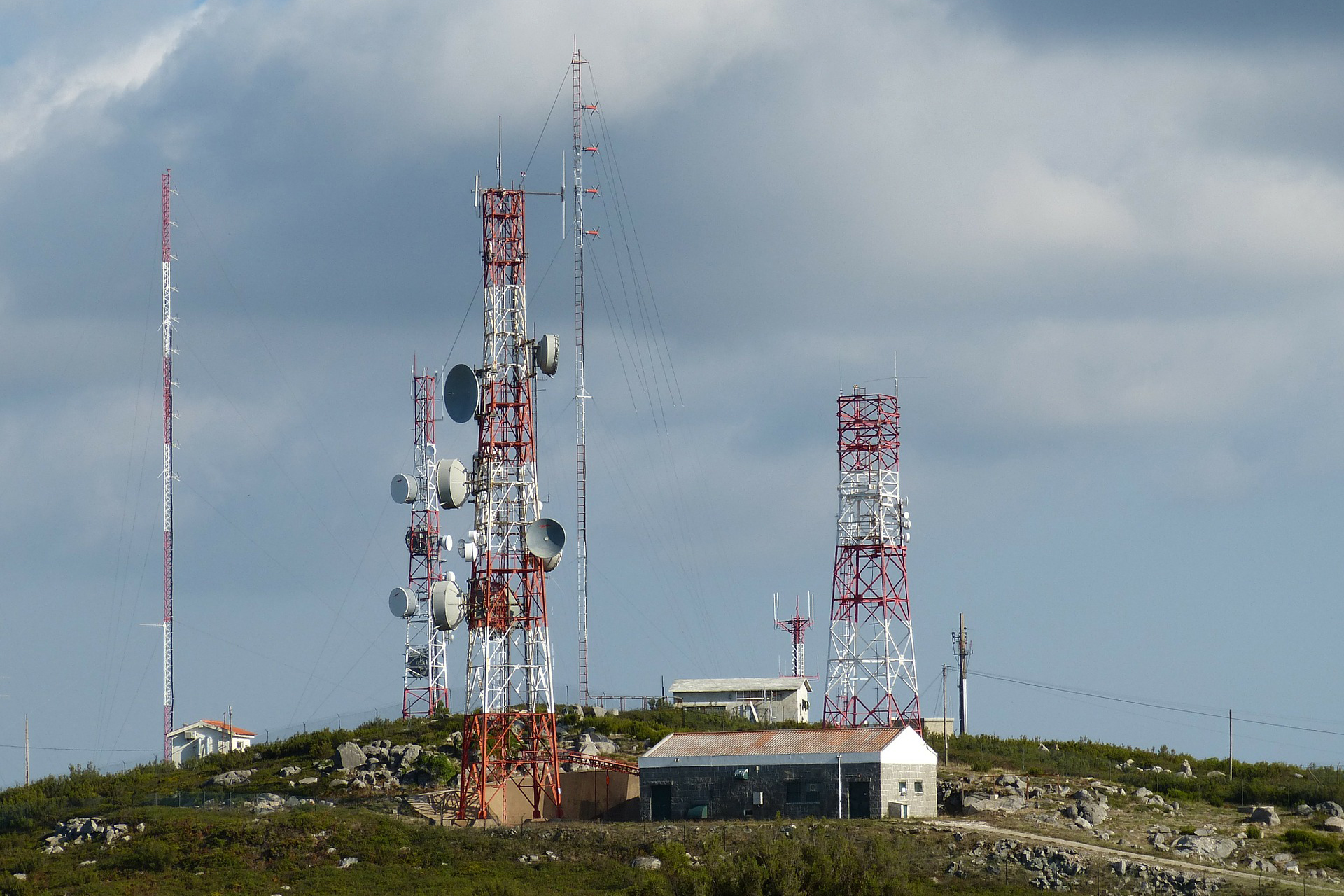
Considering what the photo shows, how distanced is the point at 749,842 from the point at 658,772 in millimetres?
11148

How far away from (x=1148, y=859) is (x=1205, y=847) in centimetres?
343

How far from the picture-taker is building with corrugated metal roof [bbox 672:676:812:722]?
92.5 meters

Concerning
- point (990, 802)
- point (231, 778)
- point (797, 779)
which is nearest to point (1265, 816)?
point (990, 802)

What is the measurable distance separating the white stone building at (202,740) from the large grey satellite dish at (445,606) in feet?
65.8

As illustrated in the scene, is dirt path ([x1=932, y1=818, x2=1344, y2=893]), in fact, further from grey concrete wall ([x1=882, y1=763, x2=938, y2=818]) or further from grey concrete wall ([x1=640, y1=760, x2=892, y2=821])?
grey concrete wall ([x1=640, y1=760, x2=892, y2=821])

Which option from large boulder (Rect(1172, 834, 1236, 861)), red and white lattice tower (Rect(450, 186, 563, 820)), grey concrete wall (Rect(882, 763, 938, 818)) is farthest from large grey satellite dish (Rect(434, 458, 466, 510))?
large boulder (Rect(1172, 834, 1236, 861))

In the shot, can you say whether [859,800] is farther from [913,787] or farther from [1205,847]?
[1205,847]

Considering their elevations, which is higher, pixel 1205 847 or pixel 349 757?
pixel 349 757

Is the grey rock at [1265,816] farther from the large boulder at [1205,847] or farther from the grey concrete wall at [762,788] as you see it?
the grey concrete wall at [762,788]

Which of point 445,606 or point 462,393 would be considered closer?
point 462,393

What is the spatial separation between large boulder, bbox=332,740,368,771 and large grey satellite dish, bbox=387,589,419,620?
45.4 ft

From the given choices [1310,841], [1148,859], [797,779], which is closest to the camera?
[1148,859]

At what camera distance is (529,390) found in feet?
193

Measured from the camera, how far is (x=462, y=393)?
58.7 m
